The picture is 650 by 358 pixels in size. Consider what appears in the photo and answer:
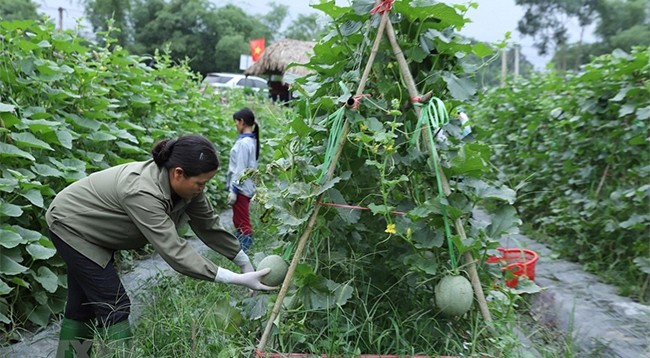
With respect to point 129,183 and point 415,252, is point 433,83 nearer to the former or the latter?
point 415,252

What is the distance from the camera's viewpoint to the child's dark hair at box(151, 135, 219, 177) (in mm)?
2621

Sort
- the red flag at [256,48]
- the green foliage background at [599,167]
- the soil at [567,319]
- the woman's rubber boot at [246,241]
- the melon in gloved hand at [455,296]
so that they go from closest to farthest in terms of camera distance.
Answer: the melon in gloved hand at [455,296]
the soil at [567,319]
the green foliage background at [599,167]
the woman's rubber boot at [246,241]
the red flag at [256,48]

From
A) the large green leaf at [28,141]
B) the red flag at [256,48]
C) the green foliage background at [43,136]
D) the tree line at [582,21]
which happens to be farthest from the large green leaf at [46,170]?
the tree line at [582,21]

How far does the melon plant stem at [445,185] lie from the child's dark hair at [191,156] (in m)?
0.90

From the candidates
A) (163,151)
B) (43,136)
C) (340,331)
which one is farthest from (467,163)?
(43,136)

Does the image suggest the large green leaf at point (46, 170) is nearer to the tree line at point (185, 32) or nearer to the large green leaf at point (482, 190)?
the large green leaf at point (482, 190)

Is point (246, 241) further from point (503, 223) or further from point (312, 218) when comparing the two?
point (503, 223)

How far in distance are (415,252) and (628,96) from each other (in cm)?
295

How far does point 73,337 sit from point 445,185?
76.6 inches

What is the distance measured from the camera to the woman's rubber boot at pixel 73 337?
2920 millimetres

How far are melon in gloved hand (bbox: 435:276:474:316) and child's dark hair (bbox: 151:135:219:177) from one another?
1.10 meters

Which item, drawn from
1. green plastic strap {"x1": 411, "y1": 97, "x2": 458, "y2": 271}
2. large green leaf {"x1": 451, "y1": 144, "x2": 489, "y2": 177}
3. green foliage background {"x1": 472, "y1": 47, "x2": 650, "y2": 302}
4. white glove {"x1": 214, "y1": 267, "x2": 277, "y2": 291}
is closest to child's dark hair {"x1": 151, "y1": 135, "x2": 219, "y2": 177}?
white glove {"x1": 214, "y1": 267, "x2": 277, "y2": 291}

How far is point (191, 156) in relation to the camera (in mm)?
2615

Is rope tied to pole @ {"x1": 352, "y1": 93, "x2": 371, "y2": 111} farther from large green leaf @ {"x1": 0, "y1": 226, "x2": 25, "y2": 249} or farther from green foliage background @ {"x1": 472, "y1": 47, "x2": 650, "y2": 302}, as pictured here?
large green leaf @ {"x1": 0, "y1": 226, "x2": 25, "y2": 249}
